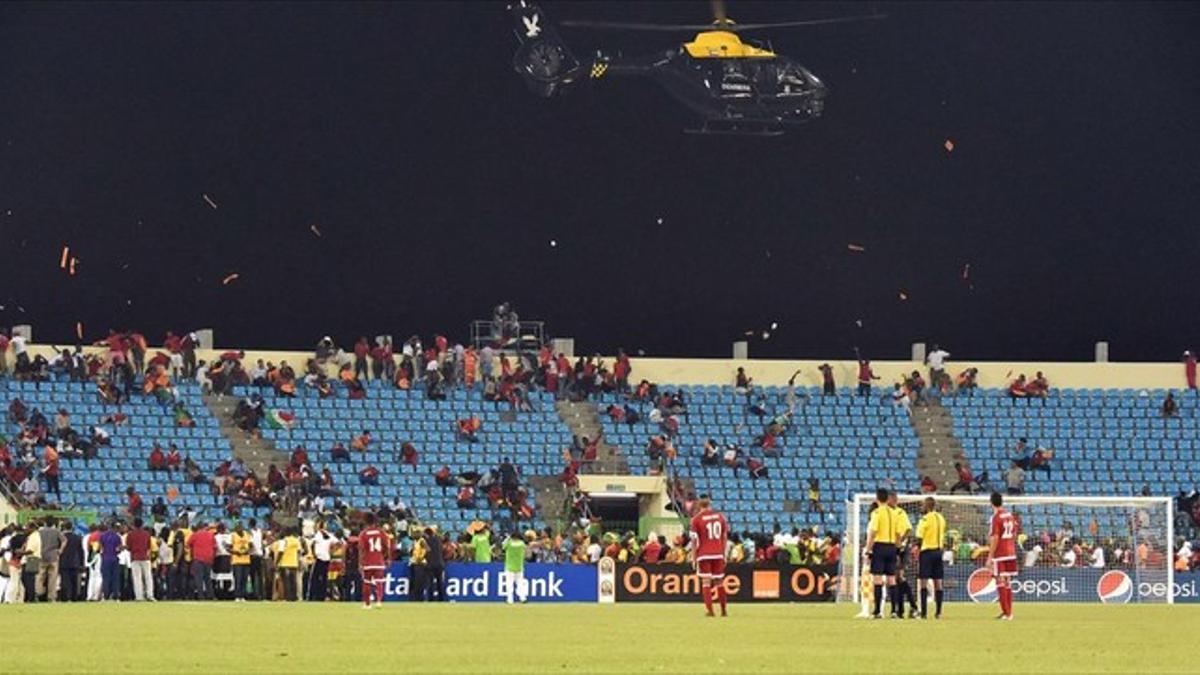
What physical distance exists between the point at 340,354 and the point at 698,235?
10.8 m

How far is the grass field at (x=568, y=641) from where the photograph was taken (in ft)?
73.2

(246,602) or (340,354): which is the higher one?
(340,354)

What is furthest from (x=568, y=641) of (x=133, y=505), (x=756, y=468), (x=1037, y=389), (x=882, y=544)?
(x=1037, y=389)

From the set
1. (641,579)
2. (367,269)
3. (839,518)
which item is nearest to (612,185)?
(367,269)

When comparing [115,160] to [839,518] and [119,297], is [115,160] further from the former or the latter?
[839,518]

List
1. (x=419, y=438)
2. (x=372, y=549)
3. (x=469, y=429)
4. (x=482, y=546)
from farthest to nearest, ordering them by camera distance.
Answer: (x=469, y=429) → (x=419, y=438) → (x=482, y=546) → (x=372, y=549)

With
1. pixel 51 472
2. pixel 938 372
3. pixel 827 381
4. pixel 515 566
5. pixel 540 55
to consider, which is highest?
pixel 540 55

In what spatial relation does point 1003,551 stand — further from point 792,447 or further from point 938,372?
point 938,372

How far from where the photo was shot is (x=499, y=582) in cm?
4816

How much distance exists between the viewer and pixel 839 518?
5700 centimetres

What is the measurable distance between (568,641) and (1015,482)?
3342cm

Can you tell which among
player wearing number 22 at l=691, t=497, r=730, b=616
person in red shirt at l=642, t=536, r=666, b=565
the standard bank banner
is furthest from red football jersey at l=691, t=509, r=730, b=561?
person in red shirt at l=642, t=536, r=666, b=565

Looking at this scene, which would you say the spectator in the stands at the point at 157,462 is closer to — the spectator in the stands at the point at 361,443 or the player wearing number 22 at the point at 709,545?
the spectator in the stands at the point at 361,443

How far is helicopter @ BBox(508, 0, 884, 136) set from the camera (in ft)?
187
